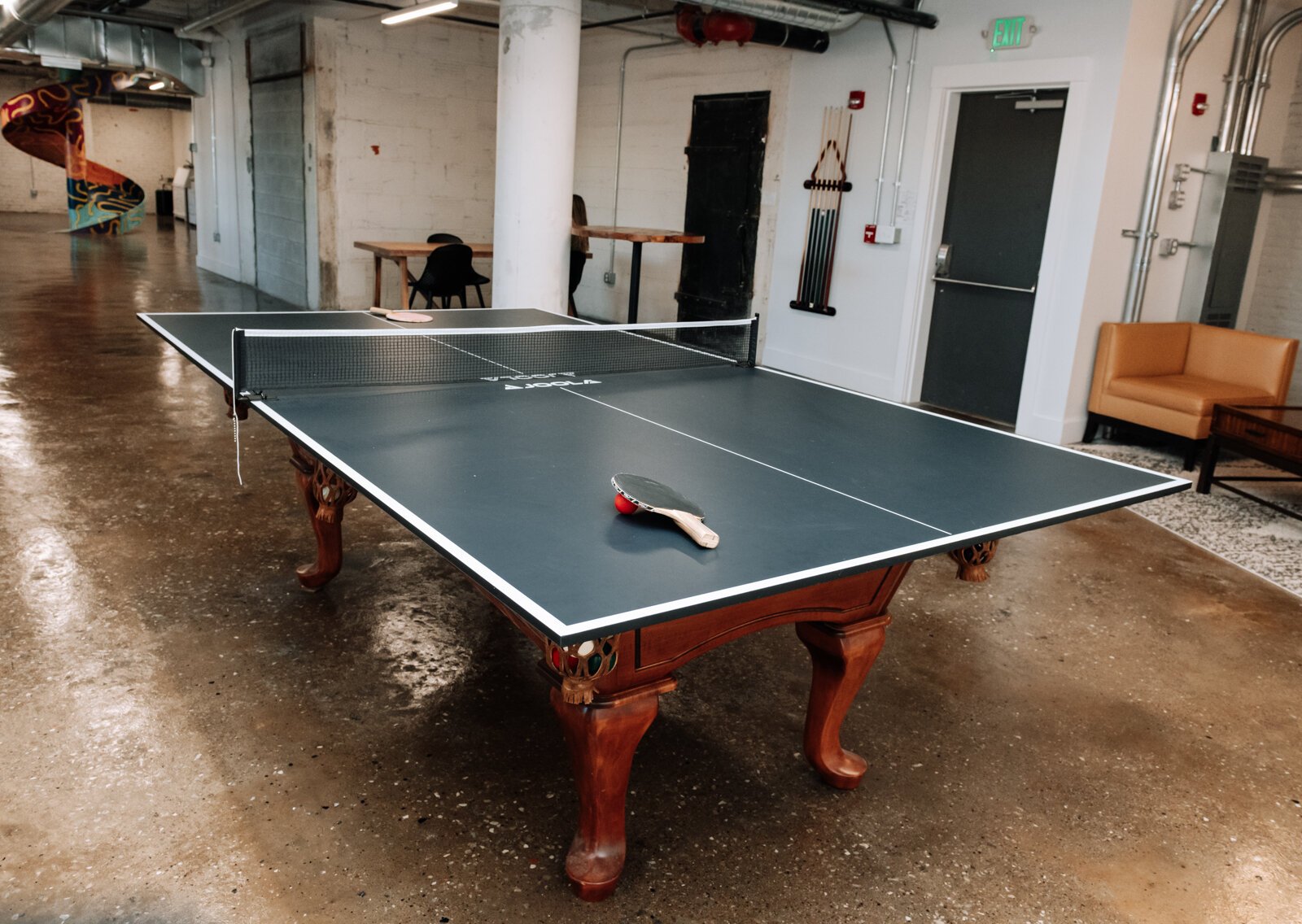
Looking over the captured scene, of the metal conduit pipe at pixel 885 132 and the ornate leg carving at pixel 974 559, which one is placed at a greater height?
the metal conduit pipe at pixel 885 132

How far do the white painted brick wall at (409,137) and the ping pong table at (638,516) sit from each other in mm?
6201

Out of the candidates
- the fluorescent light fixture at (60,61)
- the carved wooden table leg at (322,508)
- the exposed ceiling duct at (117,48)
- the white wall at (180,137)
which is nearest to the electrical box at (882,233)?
the carved wooden table leg at (322,508)

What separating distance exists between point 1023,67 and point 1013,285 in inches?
47.5

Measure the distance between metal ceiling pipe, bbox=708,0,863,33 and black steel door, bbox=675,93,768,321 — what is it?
1.11 metres

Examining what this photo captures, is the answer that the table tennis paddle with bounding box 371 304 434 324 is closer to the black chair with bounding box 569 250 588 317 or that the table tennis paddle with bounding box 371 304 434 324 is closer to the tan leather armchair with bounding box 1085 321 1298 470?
the tan leather armchair with bounding box 1085 321 1298 470

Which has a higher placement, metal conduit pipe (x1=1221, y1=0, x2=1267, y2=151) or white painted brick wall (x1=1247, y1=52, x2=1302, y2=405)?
metal conduit pipe (x1=1221, y1=0, x2=1267, y2=151)

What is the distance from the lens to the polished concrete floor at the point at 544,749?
2.01 m

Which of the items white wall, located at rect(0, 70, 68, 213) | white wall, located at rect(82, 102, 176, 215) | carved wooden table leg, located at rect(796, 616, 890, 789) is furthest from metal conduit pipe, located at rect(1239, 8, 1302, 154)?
white wall, located at rect(0, 70, 68, 213)

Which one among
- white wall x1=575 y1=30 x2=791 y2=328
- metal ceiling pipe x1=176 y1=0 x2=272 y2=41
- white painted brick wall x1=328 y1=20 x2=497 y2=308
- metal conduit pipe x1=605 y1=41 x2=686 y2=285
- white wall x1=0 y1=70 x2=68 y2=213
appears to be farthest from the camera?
white wall x1=0 y1=70 x2=68 y2=213

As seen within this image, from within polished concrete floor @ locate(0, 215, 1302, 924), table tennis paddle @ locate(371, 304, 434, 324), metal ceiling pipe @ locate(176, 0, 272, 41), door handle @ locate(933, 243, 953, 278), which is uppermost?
metal ceiling pipe @ locate(176, 0, 272, 41)

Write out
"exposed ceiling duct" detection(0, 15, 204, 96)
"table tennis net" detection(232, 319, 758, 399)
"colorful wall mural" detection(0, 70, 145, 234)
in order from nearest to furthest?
"table tennis net" detection(232, 319, 758, 399), "exposed ceiling duct" detection(0, 15, 204, 96), "colorful wall mural" detection(0, 70, 145, 234)

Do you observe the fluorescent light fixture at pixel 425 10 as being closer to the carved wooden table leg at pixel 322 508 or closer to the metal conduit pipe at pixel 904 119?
the metal conduit pipe at pixel 904 119

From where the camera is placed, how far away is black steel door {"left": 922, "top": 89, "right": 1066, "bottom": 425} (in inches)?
226

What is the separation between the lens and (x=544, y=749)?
8.20 ft
